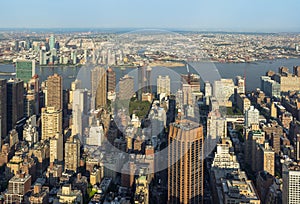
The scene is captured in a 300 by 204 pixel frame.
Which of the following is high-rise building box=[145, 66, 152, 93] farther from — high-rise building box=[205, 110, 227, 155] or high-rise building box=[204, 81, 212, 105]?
high-rise building box=[205, 110, 227, 155]

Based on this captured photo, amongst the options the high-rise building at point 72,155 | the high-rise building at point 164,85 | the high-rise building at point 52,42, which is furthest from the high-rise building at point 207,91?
the high-rise building at point 52,42

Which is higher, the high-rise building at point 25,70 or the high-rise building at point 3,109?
the high-rise building at point 25,70

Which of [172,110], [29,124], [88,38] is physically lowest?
[29,124]

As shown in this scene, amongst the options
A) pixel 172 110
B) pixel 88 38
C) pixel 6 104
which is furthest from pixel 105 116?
pixel 88 38

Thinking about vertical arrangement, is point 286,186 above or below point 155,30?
below

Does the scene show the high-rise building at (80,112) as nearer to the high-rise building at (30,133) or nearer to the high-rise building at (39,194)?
the high-rise building at (30,133)

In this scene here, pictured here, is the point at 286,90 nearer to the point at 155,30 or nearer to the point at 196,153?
the point at 155,30

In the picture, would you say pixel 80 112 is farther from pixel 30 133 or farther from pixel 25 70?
pixel 25 70
